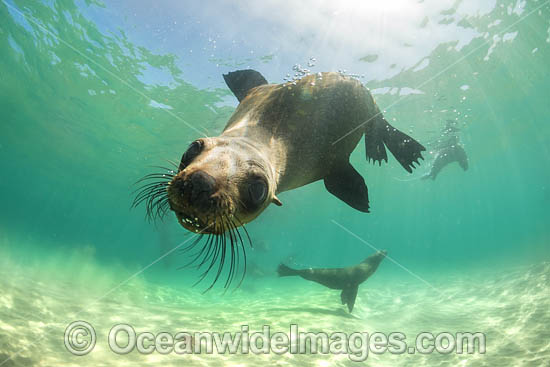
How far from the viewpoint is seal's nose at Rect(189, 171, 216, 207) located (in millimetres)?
1447

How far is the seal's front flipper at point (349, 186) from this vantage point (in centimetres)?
366

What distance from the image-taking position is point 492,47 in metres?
13.5

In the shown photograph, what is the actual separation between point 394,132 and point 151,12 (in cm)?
1067

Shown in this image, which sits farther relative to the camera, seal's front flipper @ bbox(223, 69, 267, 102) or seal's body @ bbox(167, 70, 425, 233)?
seal's front flipper @ bbox(223, 69, 267, 102)

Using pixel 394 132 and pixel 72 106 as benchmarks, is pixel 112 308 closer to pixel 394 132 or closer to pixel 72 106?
pixel 394 132

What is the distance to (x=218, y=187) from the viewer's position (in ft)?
5.00

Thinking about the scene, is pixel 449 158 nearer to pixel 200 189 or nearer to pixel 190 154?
pixel 190 154

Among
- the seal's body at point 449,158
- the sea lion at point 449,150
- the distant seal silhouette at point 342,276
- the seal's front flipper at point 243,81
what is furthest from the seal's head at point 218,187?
the sea lion at point 449,150

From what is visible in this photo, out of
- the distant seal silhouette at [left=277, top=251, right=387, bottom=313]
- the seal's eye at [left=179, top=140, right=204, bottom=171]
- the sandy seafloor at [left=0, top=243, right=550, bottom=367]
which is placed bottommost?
the sandy seafloor at [left=0, top=243, right=550, bottom=367]

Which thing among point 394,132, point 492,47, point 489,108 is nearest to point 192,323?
point 394,132

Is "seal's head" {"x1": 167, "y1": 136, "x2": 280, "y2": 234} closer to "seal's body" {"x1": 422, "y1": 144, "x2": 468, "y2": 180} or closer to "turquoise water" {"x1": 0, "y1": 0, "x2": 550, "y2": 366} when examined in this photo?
"turquoise water" {"x1": 0, "y1": 0, "x2": 550, "y2": 366}

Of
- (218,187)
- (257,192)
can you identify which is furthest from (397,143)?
(218,187)

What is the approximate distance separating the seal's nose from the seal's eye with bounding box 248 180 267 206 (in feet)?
1.02

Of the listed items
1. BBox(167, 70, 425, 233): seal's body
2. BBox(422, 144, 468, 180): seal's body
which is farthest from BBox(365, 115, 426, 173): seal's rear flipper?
BBox(422, 144, 468, 180): seal's body
